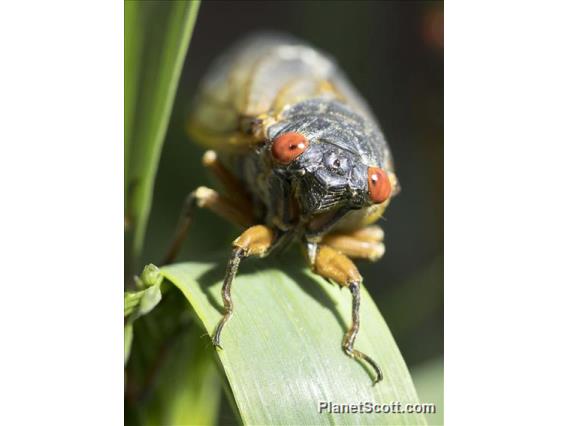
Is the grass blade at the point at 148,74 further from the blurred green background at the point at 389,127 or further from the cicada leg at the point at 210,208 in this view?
the blurred green background at the point at 389,127

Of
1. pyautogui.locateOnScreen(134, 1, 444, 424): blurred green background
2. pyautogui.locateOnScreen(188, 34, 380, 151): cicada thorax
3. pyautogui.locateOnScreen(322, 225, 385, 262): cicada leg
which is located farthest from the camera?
pyautogui.locateOnScreen(134, 1, 444, 424): blurred green background

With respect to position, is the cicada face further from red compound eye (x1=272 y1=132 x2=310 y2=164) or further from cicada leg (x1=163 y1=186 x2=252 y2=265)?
cicada leg (x1=163 y1=186 x2=252 y2=265)

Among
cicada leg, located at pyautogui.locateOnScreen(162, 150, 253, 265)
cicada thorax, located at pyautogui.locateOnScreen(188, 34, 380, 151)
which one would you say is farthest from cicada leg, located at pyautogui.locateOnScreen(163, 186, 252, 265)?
cicada thorax, located at pyautogui.locateOnScreen(188, 34, 380, 151)

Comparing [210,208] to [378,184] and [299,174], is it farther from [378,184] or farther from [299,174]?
[378,184]

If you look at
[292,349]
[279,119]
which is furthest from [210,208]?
[292,349]

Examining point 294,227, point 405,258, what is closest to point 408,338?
point 405,258

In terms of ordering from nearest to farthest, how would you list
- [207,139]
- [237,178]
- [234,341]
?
1. [234,341]
2. [237,178]
3. [207,139]

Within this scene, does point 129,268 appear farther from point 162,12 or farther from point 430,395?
point 430,395
